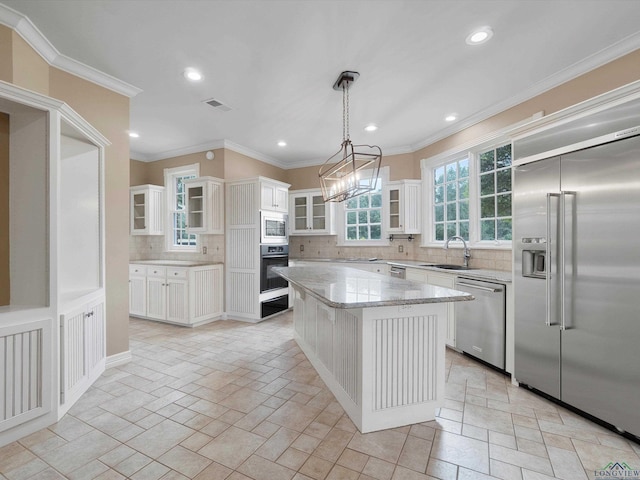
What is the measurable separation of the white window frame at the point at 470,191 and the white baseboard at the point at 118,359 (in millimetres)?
4202

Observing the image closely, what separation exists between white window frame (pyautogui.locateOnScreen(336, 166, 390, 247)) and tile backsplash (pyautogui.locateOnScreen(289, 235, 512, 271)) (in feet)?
0.27

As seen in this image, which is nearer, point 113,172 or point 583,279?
point 583,279

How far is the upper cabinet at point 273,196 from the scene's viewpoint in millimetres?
4832

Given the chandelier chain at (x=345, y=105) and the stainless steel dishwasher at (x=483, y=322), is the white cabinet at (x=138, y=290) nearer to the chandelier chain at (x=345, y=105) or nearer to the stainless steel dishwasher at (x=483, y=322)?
the chandelier chain at (x=345, y=105)

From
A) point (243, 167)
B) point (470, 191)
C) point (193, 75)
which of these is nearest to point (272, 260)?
point (243, 167)

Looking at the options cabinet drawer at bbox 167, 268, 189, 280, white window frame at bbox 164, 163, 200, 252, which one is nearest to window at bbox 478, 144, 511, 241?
cabinet drawer at bbox 167, 268, 189, 280

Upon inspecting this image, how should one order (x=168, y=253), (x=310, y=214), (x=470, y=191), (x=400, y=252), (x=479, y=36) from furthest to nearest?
(x=310, y=214)
(x=168, y=253)
(x=400, y=252)
(x=470, y=191)
(x=479, y=36)

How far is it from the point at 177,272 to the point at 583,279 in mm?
4636

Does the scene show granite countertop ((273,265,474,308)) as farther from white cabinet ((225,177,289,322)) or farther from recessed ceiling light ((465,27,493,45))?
white cabinet ((225,177,289,322))

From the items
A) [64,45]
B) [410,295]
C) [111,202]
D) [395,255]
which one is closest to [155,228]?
[111,202]

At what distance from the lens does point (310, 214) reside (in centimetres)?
592

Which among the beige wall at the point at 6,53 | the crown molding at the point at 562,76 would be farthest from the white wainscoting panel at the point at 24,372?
the crown molding at the point at 562,76

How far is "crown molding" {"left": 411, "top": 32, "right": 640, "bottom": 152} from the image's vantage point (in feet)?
7.97

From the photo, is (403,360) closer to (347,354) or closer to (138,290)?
(347,354)
